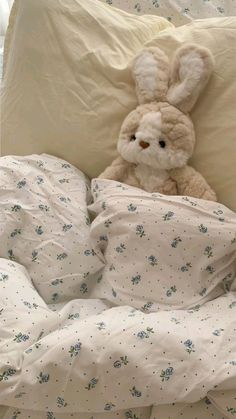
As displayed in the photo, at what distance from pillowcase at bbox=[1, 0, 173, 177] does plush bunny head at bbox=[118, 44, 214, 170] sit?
0.24 ft

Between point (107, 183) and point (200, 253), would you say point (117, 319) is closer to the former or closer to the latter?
point (200, 253)

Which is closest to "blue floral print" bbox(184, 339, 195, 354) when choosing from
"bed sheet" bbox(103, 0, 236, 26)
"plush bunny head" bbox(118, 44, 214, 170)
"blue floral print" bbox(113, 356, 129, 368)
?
"blue floral print" bbox(113, 356, 129, 368)

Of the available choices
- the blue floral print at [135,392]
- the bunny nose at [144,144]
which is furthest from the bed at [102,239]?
the bunny nose at [144,144]

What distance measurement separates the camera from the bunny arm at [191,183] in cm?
120

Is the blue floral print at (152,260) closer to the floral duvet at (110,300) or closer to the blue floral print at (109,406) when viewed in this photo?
the floral duvet at (110,300)

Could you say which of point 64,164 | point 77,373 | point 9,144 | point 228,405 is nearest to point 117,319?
point 77,373

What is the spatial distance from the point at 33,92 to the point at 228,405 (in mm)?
886

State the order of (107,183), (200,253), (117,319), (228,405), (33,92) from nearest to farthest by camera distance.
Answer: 1. (228,405)
2. (117,319)
3. (200,253)
4. (107,183)
5. (33,92)

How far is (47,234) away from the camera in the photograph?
1.18 m

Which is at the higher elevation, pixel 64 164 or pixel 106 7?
pixel 106 7

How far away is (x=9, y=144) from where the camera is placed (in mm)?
1401

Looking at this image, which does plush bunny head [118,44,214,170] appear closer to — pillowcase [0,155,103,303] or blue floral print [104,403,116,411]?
pillowcase [0,155,103,303]

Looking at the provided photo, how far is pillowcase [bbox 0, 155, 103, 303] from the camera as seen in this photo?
1.16 metres

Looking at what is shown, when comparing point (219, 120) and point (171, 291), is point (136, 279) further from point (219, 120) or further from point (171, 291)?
point (219, 120)
